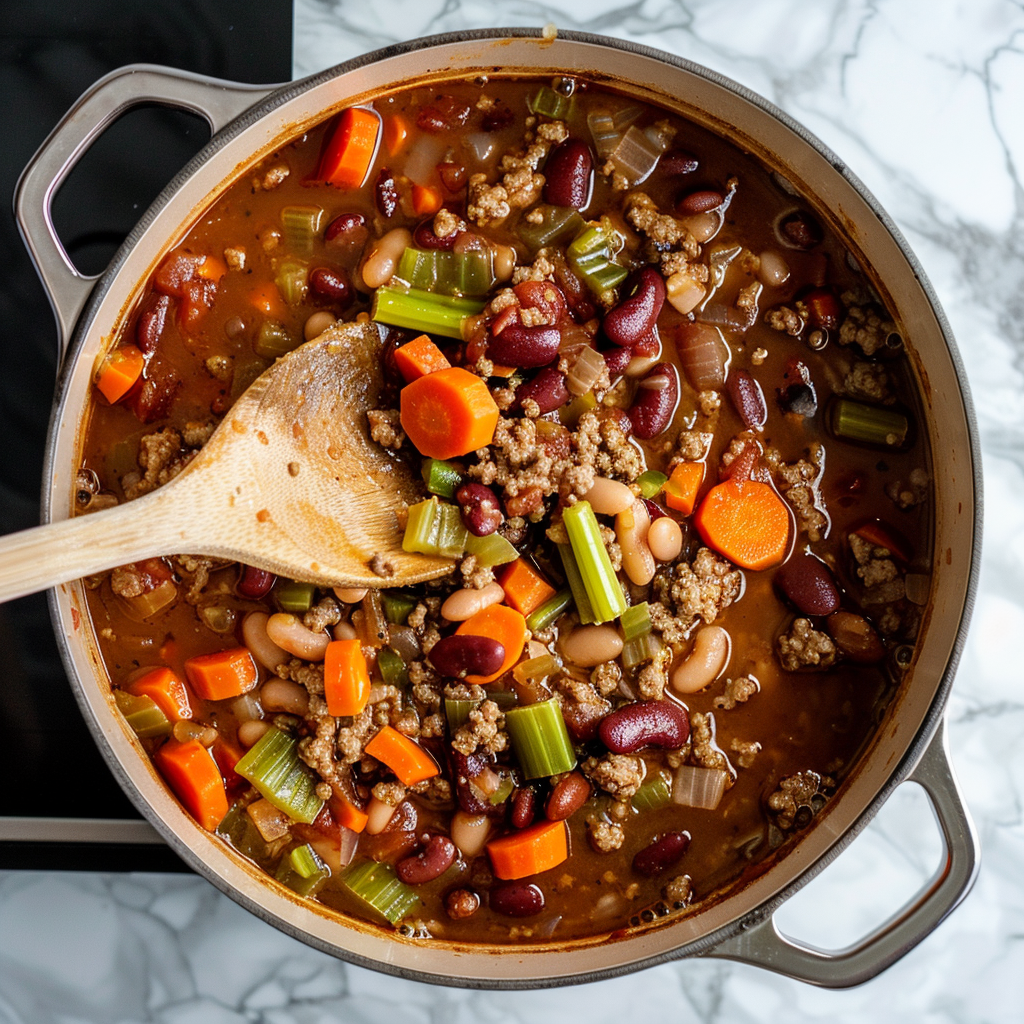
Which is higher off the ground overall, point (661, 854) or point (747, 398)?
point (747, 398)

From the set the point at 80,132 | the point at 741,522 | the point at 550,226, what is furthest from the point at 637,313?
the point at 80,132

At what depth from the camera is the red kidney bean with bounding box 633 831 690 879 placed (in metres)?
2.20

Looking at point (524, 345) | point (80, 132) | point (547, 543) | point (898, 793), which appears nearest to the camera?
Answer: point (80, 132)

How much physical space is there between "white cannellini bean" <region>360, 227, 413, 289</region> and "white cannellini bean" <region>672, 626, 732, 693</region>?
45.1 inches

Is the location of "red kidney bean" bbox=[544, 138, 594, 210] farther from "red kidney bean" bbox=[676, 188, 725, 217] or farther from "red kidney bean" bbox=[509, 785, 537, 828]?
"red kidney bean" bbox=[509, 785, 537, 828]

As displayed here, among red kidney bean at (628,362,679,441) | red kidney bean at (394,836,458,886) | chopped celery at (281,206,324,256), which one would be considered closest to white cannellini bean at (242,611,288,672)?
red kidney bean at (394,836,458,886)

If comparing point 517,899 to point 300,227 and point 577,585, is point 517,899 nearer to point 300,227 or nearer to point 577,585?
point 577,585

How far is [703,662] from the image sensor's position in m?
2.19

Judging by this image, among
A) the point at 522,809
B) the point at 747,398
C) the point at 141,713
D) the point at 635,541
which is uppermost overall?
the point at 747,398

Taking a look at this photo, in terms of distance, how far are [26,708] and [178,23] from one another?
179cm

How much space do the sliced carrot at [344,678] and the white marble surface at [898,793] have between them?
77 centimetres

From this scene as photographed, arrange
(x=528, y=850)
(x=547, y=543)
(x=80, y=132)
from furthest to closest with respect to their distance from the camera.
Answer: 1. (x=547, y=543)
2. (x=528, y=850)
3. (x=80, y=132)

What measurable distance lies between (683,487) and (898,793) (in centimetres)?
109

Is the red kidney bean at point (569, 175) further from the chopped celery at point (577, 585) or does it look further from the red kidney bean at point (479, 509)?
the chopped celery at point (577, 585)
